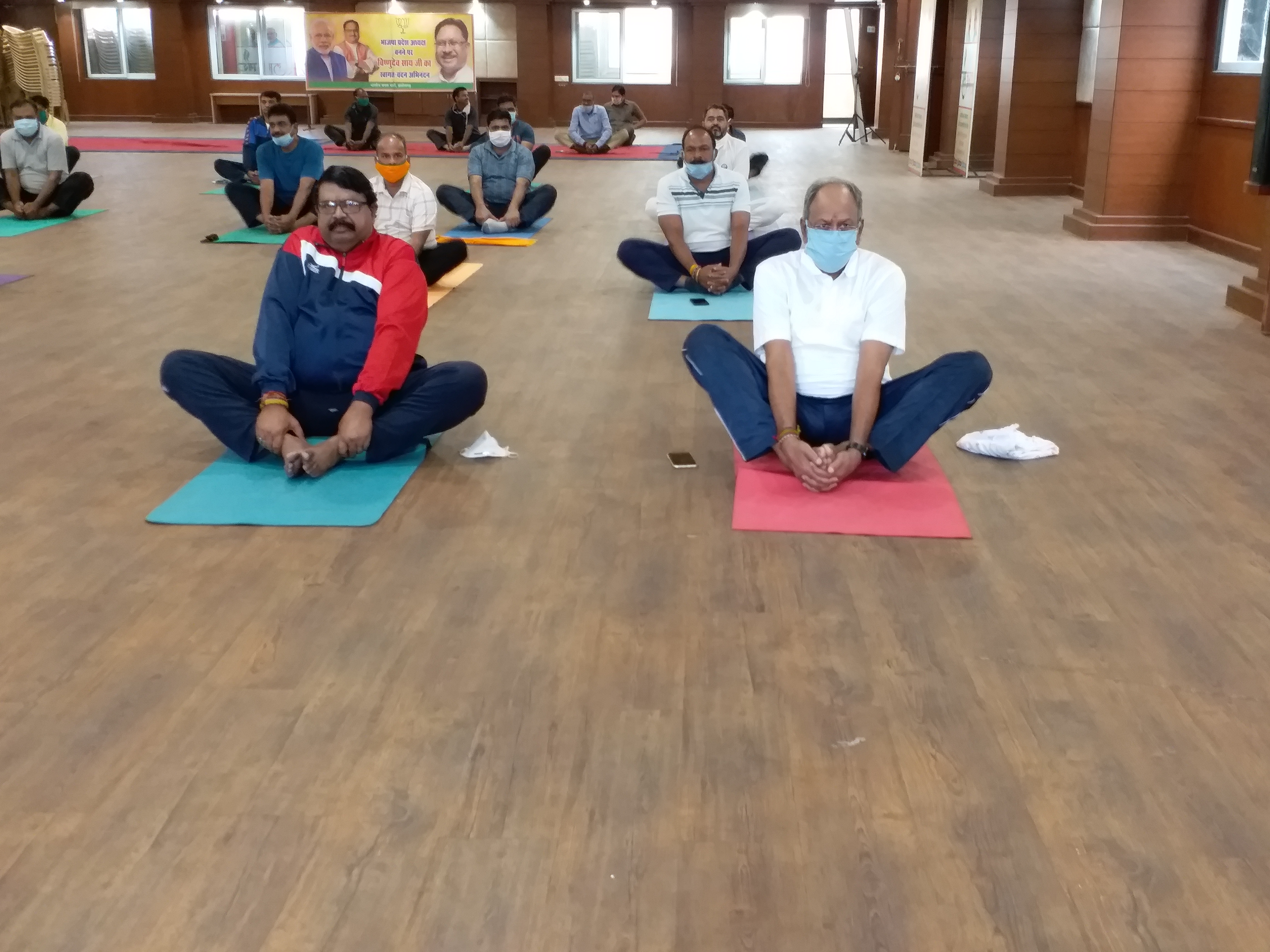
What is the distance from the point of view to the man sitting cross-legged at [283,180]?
25.7 ft

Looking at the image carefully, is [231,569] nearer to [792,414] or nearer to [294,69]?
[792,414]

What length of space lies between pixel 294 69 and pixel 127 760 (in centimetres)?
2127

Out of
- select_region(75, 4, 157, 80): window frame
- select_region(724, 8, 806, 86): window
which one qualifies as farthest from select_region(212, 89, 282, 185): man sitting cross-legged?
select_region(75, 4, 157, 80): window frame

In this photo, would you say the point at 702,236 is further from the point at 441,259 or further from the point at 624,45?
the point at 624,45

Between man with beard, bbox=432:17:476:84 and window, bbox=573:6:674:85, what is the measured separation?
7.93 feet

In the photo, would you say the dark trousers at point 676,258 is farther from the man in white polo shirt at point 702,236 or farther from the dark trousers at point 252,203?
the dark trousers at point 252,203

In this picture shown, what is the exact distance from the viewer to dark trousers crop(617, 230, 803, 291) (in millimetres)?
6078

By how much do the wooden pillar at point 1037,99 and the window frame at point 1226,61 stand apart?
9.58 ft

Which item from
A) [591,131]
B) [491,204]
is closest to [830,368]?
[491,204]

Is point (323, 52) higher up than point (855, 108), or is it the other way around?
point (323, 52)

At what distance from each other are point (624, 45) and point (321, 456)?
60.4ft

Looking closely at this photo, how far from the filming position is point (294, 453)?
3.31 meters

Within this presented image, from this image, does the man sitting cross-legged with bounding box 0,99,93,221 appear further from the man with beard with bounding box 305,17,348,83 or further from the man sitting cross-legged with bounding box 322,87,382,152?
the man with beard with bounding box 305,17,348,83

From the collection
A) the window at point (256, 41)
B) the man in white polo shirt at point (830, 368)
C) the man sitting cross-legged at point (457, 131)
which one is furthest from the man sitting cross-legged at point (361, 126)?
the man in white polo shirt at point (830, 368)
